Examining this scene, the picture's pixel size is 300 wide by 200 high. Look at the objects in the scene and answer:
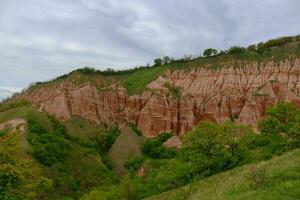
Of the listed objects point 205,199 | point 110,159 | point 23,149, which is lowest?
point 110,159

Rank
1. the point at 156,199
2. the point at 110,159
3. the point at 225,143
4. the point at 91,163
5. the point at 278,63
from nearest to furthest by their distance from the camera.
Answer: the point at 156,199
the point at 225,143
the point at 91,163
the point at 110,159
the point at 278,63

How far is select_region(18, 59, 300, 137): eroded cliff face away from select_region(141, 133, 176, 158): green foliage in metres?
7.14

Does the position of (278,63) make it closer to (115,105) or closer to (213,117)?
(213,117)

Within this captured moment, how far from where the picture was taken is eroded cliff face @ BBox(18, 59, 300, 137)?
296ft

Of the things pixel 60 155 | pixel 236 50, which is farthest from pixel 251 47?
pixel 60 155

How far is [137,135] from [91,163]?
26.4 metres

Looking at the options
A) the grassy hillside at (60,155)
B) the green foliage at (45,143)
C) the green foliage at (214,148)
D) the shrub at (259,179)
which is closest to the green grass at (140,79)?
the grassy hillside at (60,155)

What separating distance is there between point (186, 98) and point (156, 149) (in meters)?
17.6

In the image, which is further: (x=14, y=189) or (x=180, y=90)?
(x=180, y=90)

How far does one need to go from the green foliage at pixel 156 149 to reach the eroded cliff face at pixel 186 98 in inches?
281

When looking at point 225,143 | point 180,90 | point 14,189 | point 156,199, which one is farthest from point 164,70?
point 14,189

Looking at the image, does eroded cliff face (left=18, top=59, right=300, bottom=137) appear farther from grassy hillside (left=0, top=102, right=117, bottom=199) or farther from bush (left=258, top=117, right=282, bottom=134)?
bush (left=258, top=117, right=282, bottom=134)

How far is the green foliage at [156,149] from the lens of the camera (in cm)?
8650

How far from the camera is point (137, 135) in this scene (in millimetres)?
98250
